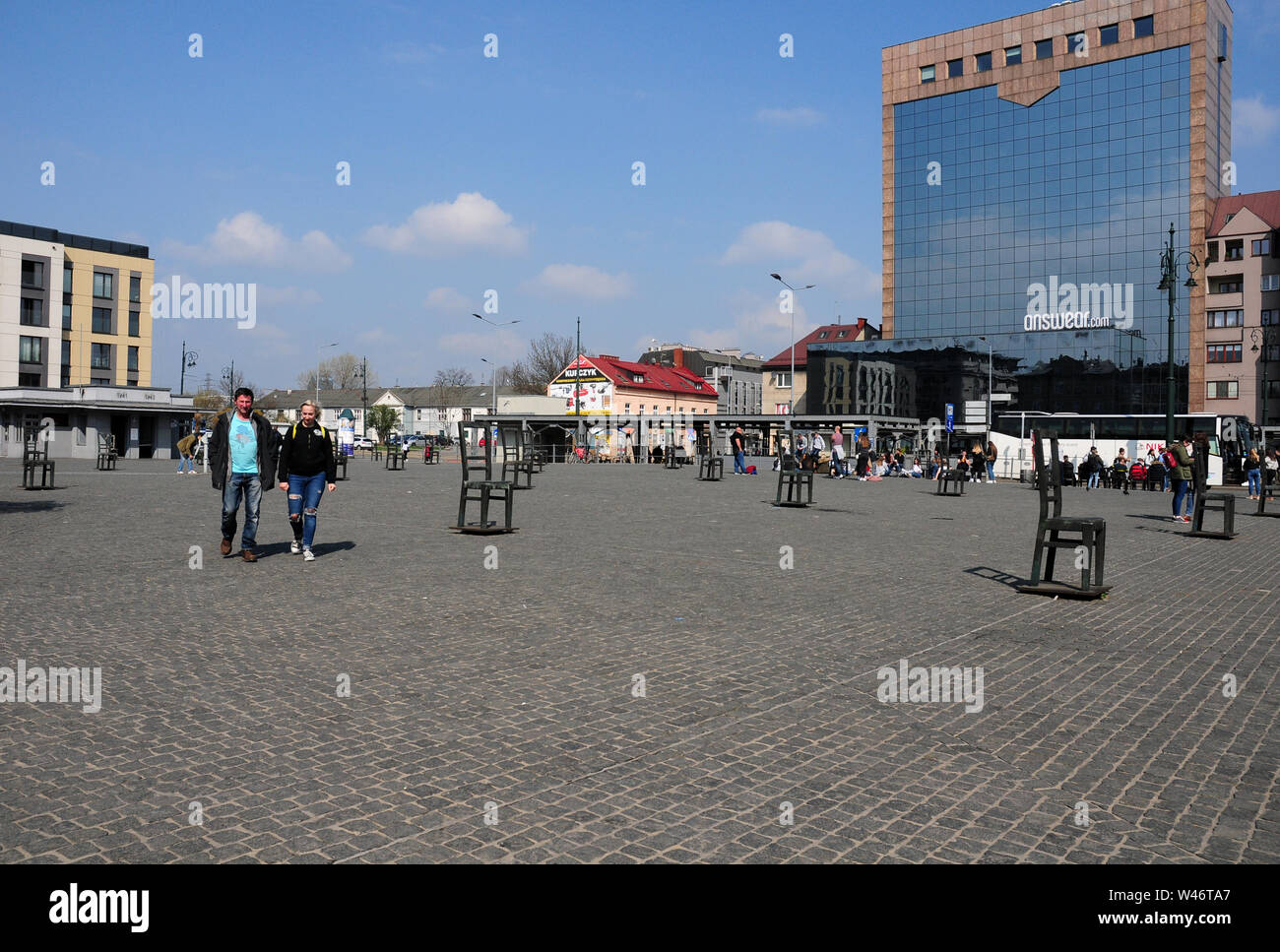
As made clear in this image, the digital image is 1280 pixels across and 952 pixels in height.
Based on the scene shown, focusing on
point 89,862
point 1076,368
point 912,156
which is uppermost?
point 912,156

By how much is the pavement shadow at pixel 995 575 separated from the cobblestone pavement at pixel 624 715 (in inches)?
3.1

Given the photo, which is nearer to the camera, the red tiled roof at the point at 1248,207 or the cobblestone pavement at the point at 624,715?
the cobblestone pavement at the point at 624,715

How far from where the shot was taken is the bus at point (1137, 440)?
136 feet

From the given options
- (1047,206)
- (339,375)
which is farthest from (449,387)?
(1047,206)

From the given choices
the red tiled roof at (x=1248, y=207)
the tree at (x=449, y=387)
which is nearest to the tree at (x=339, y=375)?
the tree at (x=449, y=387)

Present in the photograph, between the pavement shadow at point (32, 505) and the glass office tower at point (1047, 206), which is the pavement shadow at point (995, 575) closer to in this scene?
the pavement shadow at point (32, 505)

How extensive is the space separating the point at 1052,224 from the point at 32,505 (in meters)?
84.4

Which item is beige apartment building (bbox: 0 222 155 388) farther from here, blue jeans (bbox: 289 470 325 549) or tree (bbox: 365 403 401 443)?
blue jeans (bbox: 289 470 325 549)

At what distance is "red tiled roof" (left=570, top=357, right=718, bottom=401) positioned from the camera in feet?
319

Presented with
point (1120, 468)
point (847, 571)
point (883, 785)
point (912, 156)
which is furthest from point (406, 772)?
point (912, 156)

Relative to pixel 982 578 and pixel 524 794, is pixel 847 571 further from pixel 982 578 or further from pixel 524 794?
pixel 524 794

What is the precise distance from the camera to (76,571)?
10078 millimetres

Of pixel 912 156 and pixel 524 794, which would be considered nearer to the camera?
pixel 524 794

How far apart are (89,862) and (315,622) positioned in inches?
172
